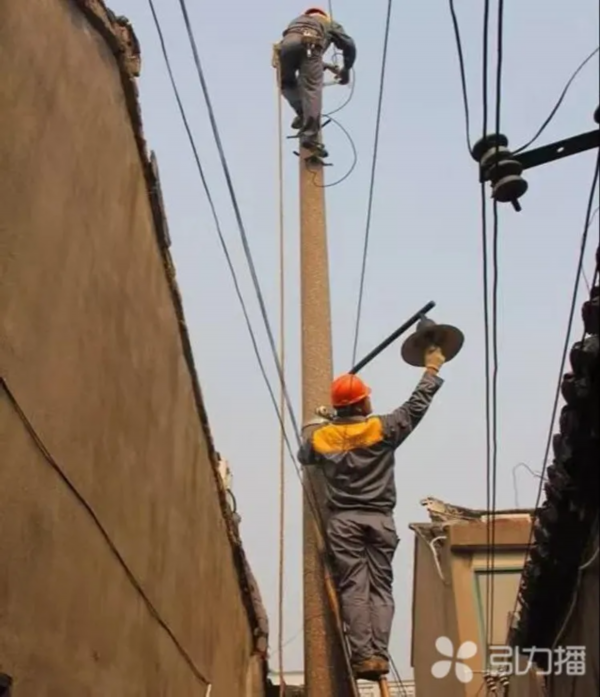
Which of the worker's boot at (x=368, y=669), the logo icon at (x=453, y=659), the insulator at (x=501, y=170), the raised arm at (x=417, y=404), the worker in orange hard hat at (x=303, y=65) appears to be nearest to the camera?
the insulator at (x=501, y=170)

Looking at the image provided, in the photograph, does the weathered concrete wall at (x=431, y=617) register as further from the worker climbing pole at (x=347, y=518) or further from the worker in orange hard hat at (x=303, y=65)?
the worker in orange hard hat at (x=303, y=65)

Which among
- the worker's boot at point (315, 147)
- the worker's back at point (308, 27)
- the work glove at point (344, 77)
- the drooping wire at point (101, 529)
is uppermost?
the worker's back at point (308, 27)

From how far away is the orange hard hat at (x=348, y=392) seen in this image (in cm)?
630

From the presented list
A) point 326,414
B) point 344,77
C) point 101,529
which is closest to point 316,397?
point 326,414

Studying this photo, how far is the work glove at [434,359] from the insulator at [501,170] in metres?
2.29

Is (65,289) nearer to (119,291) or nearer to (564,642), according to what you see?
(119,291)

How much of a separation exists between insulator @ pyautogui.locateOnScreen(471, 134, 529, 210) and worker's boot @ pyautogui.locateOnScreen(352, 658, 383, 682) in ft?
9.10

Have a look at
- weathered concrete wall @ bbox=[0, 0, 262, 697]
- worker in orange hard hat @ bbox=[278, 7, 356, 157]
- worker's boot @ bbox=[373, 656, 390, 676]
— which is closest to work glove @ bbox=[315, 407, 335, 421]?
weathered concrete wall @ bbox=[0, 0, 262, 697]

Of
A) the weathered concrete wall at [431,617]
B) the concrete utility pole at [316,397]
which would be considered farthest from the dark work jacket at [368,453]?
the weathered concrete wall at [431,617]

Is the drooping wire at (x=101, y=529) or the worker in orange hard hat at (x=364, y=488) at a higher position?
the worker in orange hard hat at (x=364, y=488)

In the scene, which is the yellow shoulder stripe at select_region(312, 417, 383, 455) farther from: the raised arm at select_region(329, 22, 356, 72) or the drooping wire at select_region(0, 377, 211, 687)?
the raised arm at select_region(329, 22, 356, 72)

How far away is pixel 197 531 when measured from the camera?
6395 millimetres

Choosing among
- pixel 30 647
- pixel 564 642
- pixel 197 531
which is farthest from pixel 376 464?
pixel 30 647

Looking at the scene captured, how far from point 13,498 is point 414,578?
7.93 m
